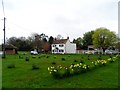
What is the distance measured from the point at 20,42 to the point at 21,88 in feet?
296

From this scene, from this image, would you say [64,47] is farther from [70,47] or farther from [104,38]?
[104,38]

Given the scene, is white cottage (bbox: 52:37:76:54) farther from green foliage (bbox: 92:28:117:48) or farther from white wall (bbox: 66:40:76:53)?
green foliage (bbox: 92:28:117:48)

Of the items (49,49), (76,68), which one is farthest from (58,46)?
(76,68)

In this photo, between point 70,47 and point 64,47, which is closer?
point 64,47

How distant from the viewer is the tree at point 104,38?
87.2 metres

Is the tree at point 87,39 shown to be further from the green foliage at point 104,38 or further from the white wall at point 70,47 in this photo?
the green foliage at point 104,38

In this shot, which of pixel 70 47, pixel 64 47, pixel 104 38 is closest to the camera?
pixel 104 38

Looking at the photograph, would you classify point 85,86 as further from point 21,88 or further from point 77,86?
point 21,88

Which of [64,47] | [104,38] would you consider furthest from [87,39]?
[104,38]

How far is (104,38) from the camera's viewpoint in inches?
3472

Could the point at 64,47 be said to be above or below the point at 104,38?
below

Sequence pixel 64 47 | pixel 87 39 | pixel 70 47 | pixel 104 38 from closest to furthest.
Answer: pixel 104 38 < pixel 64 47 < pixel 70 47 < pixel 87 39

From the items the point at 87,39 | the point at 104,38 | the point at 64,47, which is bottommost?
the point at 64,47

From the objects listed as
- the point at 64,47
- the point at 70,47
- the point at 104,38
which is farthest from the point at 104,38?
the point at 64,47
